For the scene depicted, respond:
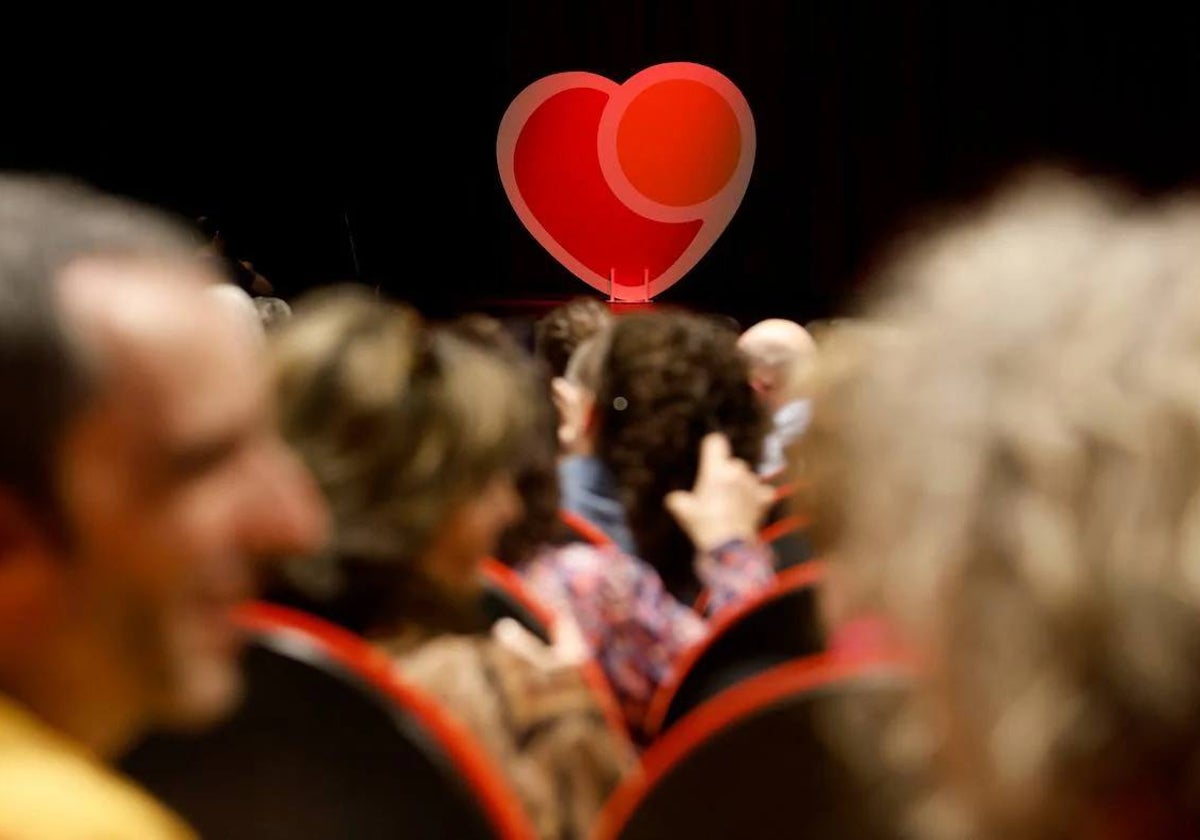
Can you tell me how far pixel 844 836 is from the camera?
81 cm

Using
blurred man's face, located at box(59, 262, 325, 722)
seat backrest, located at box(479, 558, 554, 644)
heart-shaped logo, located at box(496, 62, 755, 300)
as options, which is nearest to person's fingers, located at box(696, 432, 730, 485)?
seat backrest, located at box(479, 558, 554, 644)

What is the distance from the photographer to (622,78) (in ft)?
25.4

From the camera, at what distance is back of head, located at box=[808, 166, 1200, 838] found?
528 millimetres

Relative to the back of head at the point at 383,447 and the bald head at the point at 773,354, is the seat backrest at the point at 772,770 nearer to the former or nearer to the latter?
Result: the back of head at the point at 383,447

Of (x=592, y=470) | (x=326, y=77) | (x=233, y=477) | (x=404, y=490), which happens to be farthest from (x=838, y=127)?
(x=233, y=477)

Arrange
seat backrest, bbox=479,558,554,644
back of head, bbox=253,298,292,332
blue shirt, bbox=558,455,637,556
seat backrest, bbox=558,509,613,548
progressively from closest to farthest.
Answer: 1. seat backrest, bbox=479,558,554,644
2. seat backrest, bbox=558,509,613,548
3. blue shirt, bbox=558,455,637,556
4. back of head, bbox=253,298,292,332

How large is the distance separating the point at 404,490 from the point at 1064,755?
764mm

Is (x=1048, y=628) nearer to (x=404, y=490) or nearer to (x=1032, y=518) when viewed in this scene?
(x=1032, y=518)

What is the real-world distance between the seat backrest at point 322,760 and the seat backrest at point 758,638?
0.38m

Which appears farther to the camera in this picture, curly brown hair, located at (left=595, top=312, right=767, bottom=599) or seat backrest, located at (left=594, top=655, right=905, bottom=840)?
curly brown hair, located at (left=595, top=312, right=767, bottom=599)

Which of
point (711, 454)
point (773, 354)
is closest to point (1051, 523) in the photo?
point (711, 454)

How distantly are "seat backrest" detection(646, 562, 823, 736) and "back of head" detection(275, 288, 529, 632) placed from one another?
236mm

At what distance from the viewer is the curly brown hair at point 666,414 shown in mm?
1965

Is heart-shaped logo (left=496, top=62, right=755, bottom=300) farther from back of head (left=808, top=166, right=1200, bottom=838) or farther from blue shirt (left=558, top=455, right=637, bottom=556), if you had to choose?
back of head (left=808, top=166, right=1200, bottom=838)
